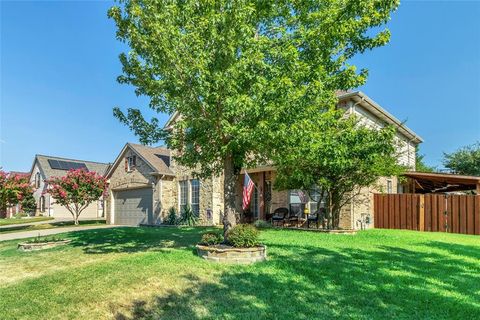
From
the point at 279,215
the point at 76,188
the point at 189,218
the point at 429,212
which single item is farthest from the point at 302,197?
the point at 76,188

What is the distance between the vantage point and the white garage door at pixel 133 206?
2192cm

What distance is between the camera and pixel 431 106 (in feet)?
91.7

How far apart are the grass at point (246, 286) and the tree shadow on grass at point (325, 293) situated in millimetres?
16

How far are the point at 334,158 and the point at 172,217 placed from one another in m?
12.6

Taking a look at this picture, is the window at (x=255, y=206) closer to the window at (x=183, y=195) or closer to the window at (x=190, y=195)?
the window at (x=190, y=195)

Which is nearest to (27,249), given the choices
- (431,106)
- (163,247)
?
(163,247)

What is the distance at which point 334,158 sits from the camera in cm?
1043

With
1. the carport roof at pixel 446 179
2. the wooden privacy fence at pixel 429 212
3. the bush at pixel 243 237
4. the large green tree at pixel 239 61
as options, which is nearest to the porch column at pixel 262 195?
the wooden privacy fence at pixel 429 212

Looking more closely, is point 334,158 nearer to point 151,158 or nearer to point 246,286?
point 246,286

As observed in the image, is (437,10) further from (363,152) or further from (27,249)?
(27,249)

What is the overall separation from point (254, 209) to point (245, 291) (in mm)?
13241

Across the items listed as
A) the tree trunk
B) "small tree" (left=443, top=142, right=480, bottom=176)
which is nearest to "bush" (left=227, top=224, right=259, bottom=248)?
the tree trunk

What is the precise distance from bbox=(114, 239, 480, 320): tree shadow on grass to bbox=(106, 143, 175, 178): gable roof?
1471 centimetres

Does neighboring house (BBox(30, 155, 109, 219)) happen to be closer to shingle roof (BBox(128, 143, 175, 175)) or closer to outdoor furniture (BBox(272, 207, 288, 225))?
shingle roof (BBox(128, 143, 175, 175))
